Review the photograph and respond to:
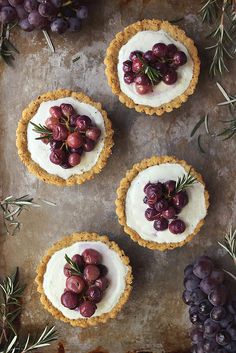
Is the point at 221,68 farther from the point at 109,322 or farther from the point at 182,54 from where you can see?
the point at 109,322

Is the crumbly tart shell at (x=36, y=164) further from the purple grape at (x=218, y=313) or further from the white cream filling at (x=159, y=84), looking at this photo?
the purple grape at (x=218, y=313)

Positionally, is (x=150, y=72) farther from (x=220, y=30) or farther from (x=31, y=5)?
(x=31, y=5)

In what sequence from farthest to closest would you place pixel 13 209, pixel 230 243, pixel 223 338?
pixel 13 209, pixel 230 243, pixel 223 338

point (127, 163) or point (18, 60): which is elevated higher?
point (18, 60)

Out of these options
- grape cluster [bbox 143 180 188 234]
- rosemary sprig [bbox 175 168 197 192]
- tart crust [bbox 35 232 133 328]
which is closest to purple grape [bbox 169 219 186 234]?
grape cluster [bbox 143 180 188 234]

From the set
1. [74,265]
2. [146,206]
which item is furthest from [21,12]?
[74,265]

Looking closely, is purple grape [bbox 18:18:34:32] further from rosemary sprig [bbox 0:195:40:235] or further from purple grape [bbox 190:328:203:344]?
purple grape [bbox 190:328:203:344]

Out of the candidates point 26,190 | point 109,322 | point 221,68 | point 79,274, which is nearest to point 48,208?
point 26,190
